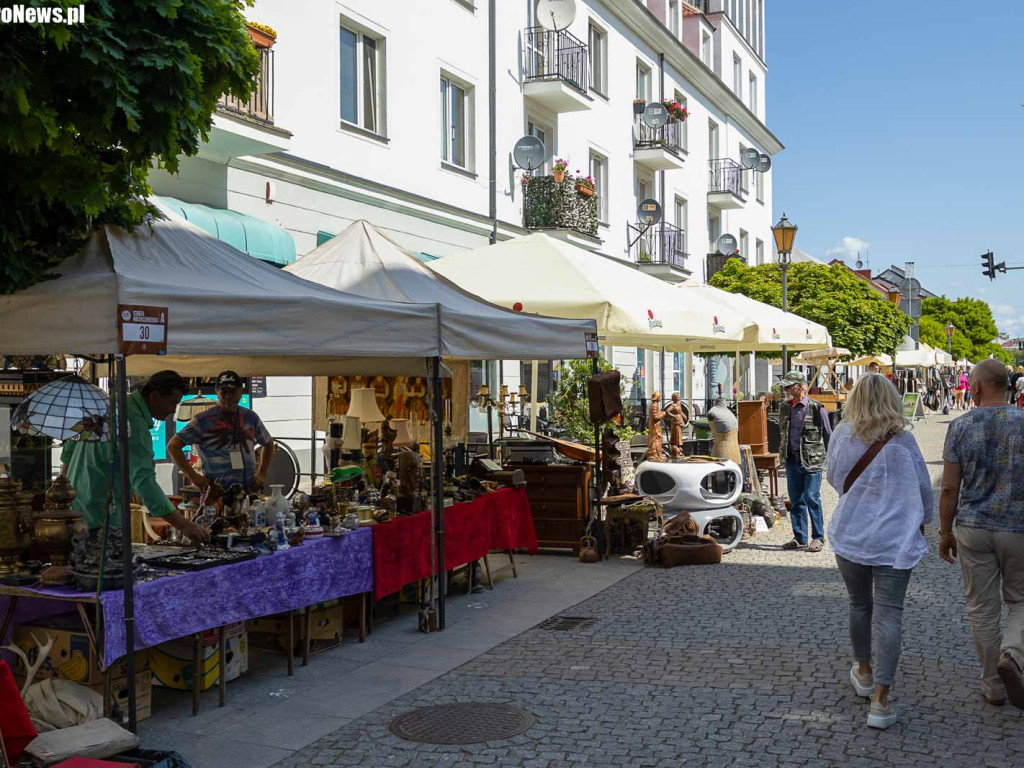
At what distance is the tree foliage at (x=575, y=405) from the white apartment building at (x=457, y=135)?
368cm

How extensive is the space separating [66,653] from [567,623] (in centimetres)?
368

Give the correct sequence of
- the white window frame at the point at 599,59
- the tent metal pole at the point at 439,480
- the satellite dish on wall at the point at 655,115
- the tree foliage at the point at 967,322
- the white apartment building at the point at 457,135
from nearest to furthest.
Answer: the tent metal pole at the point at 439,480
the white apartment building at the point at 457,135
the white window frame at the point at 599,59
the satellite dish on wall at the point at 655,115
the tree foliage at the point at 967,322

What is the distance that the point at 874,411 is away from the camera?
217 inches

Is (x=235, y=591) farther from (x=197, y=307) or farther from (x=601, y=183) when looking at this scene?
(x=601, y=183)

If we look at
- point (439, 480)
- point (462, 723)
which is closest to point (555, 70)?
point (439, 480)

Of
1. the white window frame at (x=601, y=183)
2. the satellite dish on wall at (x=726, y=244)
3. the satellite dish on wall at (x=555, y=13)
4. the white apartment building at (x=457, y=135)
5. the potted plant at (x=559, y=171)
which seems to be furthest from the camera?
the satellite dish on wall at (x=726, y=244)

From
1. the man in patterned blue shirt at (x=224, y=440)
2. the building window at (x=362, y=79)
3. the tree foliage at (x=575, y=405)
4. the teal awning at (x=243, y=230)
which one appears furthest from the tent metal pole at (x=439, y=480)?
the building window at (x=362, y=79)

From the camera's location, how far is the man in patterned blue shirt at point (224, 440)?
25.6ft

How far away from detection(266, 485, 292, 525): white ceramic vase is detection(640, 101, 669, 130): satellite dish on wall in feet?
71.0

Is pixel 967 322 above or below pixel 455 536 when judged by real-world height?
above

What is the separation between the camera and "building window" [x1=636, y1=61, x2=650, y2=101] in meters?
27.8

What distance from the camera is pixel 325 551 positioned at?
6785 mm

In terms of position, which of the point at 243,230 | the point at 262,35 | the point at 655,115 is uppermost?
the point at 655,115

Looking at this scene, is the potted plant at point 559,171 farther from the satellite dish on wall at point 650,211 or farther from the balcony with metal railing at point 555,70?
the satellite dish on wall at point 650,211
